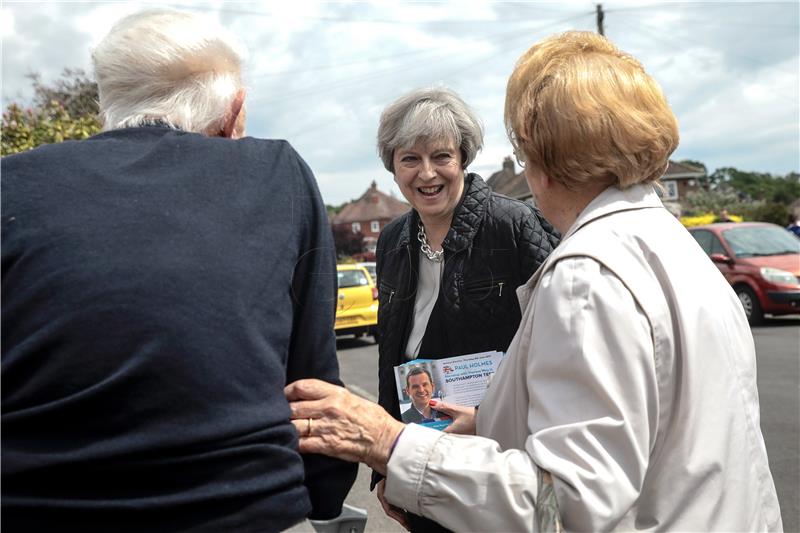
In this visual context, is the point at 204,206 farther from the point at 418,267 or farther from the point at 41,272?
the point at 418,267

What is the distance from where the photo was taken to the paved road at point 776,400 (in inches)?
174

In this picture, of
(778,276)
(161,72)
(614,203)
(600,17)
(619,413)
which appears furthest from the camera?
(600,17)

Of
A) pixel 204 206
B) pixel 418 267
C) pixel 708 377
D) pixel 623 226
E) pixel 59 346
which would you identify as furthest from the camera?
pixel 418 267

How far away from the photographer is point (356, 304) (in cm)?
1409

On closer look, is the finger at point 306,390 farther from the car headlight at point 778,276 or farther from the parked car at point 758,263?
the car headlight at point 778,276

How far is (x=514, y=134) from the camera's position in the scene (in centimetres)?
171

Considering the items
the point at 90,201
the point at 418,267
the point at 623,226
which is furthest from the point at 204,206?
the point at 418,267

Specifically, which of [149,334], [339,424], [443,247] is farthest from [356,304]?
[149,334]

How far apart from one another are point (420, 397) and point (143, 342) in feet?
4.42

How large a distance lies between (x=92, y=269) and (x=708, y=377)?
47.0 inches

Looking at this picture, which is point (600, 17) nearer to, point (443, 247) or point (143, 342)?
point (443, 247)

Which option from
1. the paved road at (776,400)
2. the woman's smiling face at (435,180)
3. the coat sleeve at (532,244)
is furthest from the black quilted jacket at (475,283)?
the paved road at (776,400)

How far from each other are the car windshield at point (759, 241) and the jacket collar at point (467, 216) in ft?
35.6

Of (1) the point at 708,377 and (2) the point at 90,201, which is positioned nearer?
(2) the point at 90,201
